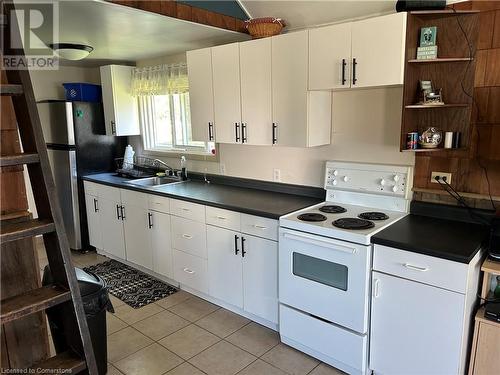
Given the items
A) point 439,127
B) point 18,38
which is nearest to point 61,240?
point 18,38

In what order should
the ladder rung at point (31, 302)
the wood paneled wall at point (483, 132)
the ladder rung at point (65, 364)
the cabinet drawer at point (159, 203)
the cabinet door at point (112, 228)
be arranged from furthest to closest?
1. the cabinet door at point (112, 228)
2. the cabinet drawer at point (159, 203)
3. the wood paneled wall at point (483, 132)
4. the ladder rung at point (65, 364)
5. the ladder rung at point (31, 302)

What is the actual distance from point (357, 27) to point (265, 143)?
1.03 m

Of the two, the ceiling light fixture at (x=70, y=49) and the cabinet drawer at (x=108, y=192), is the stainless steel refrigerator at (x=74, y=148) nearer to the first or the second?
the cabinet drawer at (x=108, y=192)

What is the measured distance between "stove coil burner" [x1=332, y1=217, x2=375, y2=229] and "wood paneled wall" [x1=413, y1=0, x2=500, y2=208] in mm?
498

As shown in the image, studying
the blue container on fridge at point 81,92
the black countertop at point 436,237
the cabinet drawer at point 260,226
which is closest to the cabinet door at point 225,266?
the cabinet drawer at point 260,226

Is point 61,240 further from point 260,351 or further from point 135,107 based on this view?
point 135,107

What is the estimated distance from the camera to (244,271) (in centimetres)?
280

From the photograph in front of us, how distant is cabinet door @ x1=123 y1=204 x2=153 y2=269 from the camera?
11.8 feet

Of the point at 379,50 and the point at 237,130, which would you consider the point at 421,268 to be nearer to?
the point at 379,50

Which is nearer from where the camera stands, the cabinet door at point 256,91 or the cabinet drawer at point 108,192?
the cabinet door at point 256,91

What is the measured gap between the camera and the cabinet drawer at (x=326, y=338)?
7.20 feet

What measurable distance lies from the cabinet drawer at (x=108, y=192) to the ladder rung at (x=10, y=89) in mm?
2544

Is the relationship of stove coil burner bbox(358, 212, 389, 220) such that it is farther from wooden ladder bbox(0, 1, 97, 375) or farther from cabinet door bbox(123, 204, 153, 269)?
cabinet door bbox(123, 204, 153, 269)

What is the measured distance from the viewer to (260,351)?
254cm
